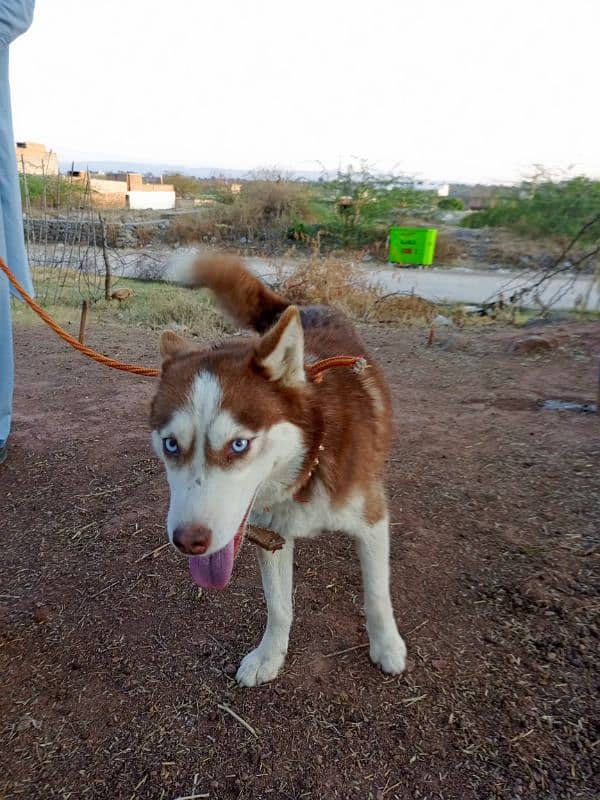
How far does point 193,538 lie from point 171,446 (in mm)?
322

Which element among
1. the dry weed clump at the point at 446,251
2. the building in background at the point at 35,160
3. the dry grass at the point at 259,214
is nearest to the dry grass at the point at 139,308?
the building in background at the point at 35,160

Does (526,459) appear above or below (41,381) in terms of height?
above

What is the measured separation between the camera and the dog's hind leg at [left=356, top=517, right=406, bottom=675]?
6.69ft

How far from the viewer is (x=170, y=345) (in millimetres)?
2064

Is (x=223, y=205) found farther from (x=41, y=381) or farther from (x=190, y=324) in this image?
(x=41, y=381)

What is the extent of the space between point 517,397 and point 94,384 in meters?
3.78

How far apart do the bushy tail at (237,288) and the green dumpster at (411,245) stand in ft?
33.7

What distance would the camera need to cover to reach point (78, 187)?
1138 centimetres

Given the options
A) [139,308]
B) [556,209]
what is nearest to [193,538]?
[139,308]

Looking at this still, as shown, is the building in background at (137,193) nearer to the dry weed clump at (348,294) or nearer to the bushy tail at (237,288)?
the dry weed clump at (348,294)

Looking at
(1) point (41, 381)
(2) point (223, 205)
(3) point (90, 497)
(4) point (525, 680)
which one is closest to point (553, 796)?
(4) point (525, 680)

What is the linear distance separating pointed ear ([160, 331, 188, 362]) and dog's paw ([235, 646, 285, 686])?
1192mm

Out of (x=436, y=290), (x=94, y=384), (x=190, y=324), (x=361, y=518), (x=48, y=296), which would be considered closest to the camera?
(x=361, y=518)

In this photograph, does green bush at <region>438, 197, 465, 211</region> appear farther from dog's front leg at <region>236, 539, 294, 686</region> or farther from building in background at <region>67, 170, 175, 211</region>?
Result: dog's front leg at <region>236, 539, 294, 686</region>
